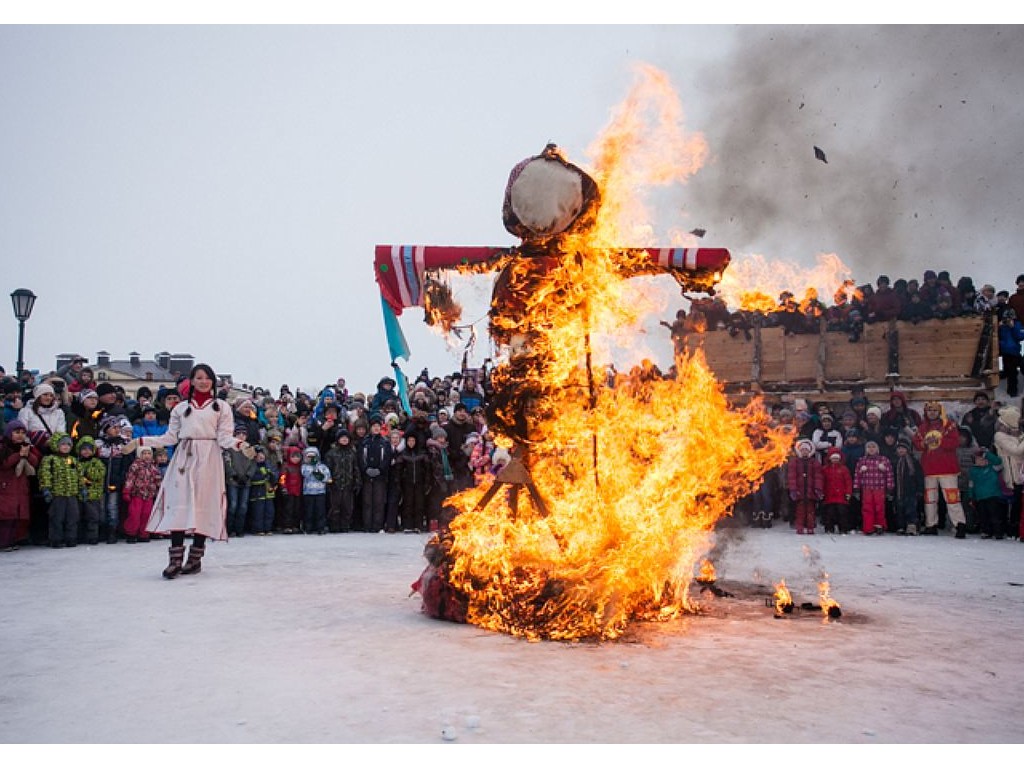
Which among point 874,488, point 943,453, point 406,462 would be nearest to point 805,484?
point 874,488

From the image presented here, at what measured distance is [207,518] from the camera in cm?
785

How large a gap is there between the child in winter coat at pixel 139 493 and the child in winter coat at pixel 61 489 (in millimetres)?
686

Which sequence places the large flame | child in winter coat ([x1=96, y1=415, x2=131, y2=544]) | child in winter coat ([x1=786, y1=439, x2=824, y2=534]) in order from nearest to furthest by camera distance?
the large flame → child in winter coat ([x1=96, y1=415, x2=131, y2=544]) → child in winter coat ([x1=786, y1=439, x2=824, y2=534])

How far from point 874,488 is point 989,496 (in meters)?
1.51

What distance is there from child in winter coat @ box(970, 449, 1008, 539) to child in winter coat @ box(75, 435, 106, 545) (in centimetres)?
1222

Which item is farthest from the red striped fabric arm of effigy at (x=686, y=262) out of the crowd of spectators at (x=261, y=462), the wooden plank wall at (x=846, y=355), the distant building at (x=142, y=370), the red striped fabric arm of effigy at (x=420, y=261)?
the distant building at (x=142, y=370)

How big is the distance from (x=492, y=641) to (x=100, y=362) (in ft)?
153

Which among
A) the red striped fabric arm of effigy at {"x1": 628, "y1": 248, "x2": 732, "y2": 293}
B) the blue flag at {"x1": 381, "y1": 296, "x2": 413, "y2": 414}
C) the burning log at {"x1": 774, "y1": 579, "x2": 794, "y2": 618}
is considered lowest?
the burning log at {"x1": 774, "y1": 579, "x2": 794, "y2": 618}

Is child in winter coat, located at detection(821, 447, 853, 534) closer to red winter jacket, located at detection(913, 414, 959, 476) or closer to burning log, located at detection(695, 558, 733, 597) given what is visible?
red winter jacket, located at detection(913, 414, 959, 476)

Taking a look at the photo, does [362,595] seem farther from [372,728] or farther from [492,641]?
[372,728]

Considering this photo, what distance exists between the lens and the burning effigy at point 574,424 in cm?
547

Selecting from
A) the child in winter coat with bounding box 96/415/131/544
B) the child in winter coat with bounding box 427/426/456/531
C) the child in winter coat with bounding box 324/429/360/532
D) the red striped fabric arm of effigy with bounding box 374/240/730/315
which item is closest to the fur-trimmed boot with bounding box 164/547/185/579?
the red striped fabric arm of effigy with bounding box 374/240/730/315

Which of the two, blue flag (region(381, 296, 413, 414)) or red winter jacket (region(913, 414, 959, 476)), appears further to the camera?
red winter jacket (region(913, 414, 959, 476))

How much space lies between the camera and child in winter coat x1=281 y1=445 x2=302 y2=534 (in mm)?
12531
